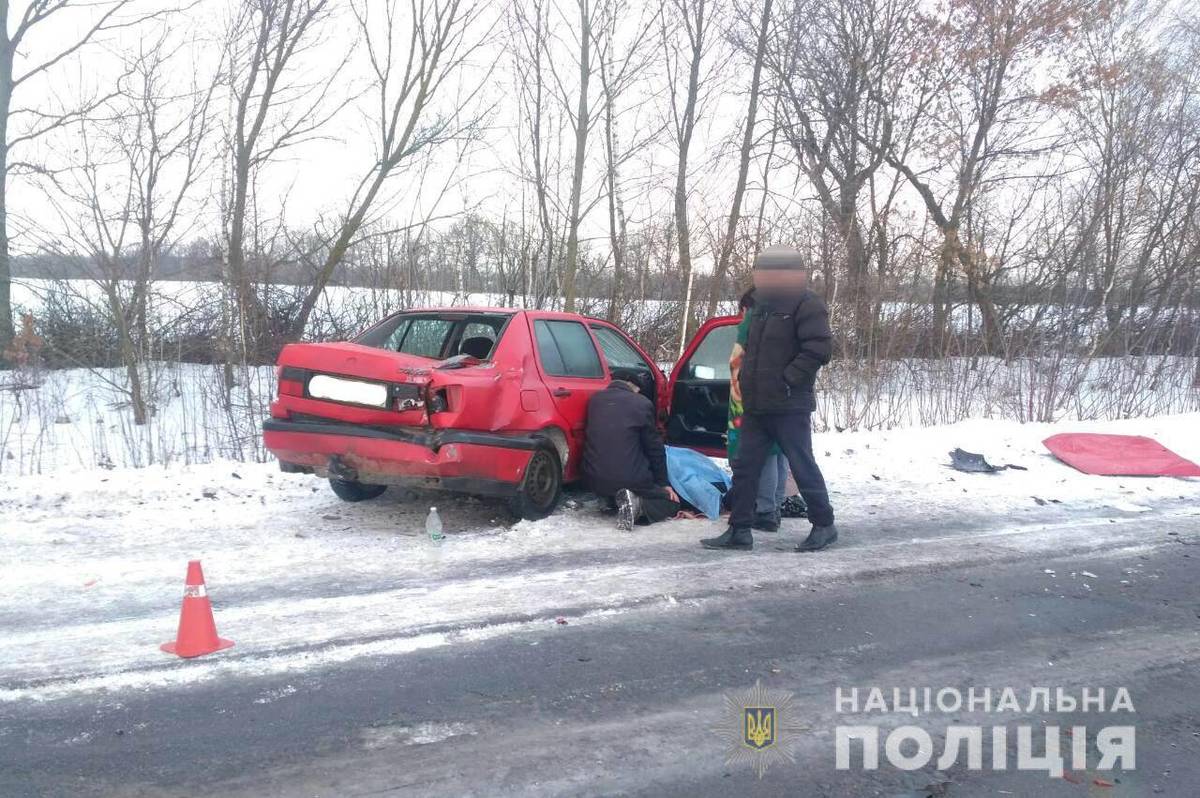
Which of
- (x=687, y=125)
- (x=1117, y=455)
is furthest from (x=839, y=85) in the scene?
(x=1117, y=455)

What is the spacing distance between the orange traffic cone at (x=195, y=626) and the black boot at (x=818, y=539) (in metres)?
3.67

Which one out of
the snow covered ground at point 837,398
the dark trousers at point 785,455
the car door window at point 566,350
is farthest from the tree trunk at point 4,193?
the dark trousers at point 785,455

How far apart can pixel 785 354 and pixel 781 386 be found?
21cm

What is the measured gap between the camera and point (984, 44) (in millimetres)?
19062

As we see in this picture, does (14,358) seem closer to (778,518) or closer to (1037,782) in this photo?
(778,518)

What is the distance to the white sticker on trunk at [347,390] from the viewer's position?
248 inches

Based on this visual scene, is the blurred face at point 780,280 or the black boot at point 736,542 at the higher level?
the blurred face at point 780,280

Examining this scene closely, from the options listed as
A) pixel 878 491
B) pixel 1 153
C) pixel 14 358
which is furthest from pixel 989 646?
pixel 1 153

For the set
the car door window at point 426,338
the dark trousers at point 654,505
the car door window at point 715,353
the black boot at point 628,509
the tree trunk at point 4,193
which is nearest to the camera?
the black boot at point 628,509

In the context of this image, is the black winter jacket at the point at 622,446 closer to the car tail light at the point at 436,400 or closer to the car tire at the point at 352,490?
the car tail light at the point at 436,400

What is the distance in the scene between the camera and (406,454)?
6.17 metres

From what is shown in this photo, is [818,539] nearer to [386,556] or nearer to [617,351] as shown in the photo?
[617,351]

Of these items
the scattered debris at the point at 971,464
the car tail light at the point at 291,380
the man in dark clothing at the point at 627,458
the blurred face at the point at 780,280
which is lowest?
the scattered debris at the point at 971,464

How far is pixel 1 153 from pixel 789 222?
1189 centimetres
